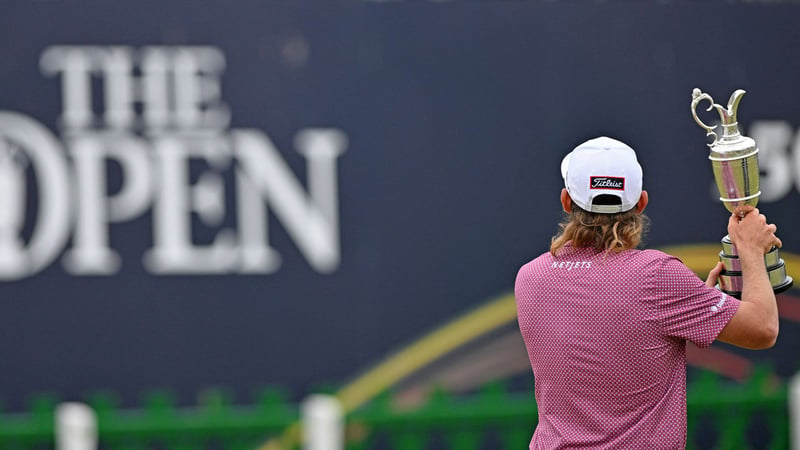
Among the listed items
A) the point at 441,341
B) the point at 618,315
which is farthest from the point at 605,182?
the point at 441,341

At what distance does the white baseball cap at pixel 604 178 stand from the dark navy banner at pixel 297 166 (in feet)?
6.79

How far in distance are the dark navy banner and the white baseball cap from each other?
2.07 meters

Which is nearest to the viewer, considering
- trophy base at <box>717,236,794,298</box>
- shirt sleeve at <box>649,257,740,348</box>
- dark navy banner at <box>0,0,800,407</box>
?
shirt sleeve at <box>649,257,740,348</box>

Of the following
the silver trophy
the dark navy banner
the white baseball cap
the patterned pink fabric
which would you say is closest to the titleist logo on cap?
the white baseball cap

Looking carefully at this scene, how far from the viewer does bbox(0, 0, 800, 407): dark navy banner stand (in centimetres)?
385

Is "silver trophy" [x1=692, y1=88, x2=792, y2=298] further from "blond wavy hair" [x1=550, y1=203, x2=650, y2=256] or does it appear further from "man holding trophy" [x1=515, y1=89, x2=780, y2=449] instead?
"blond wavy hair" [x1=550, y1=203, x2=650, y2=256]

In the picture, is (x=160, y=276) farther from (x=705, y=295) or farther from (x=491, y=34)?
(x=705, y=295)

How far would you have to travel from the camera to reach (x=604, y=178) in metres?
1.92

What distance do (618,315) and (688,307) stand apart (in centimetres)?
11

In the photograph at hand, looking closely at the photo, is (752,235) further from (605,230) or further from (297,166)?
(297,166)

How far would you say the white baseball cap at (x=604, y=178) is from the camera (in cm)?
192

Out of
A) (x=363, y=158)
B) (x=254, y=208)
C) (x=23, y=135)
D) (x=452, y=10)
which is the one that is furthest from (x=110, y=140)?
(x=452, y=10)

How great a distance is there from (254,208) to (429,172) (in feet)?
2.01

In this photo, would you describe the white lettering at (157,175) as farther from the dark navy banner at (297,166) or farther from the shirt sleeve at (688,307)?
the shirt sleeve at (688,307)
